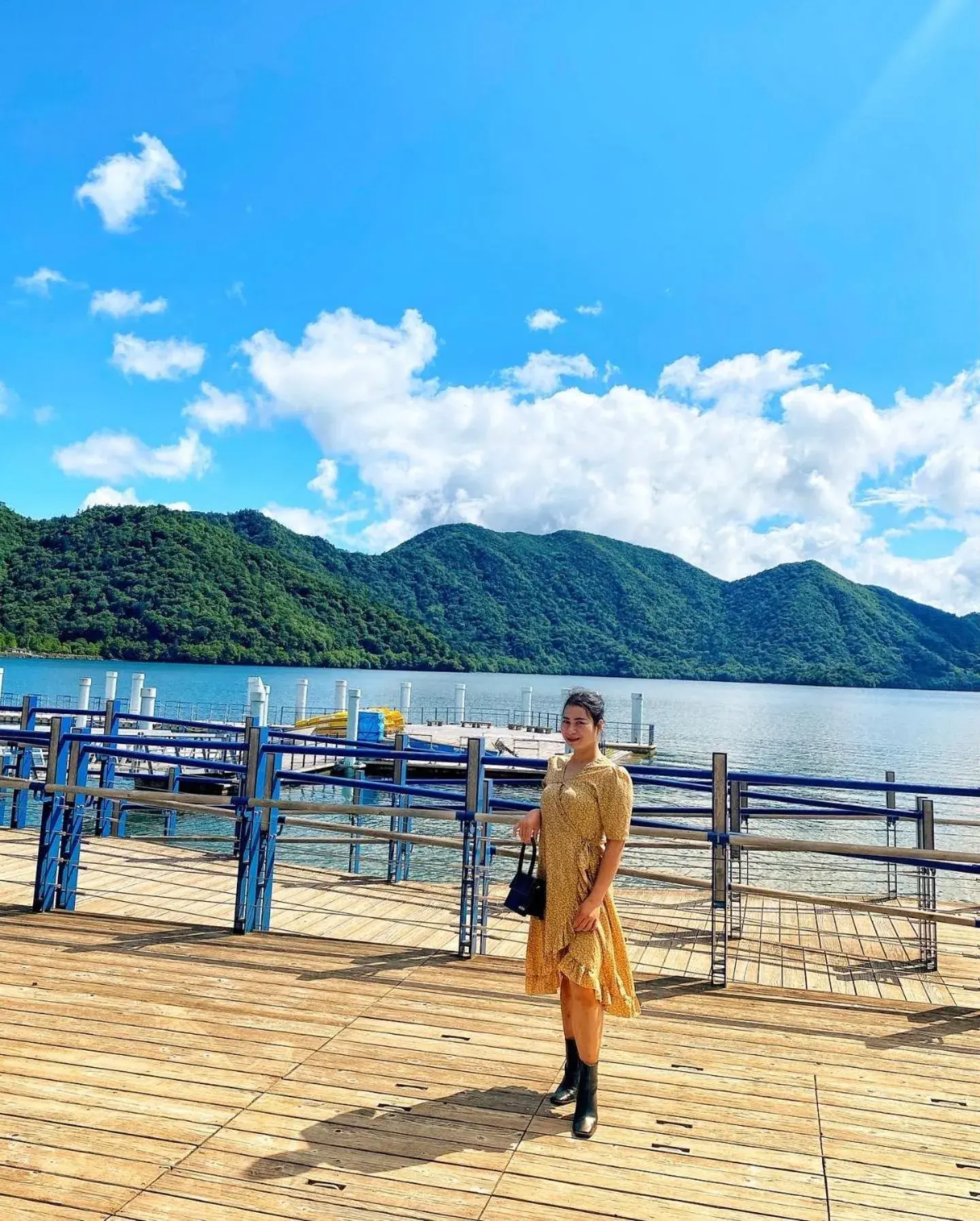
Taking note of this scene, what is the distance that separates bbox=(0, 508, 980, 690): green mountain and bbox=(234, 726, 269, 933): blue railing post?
91529 mm

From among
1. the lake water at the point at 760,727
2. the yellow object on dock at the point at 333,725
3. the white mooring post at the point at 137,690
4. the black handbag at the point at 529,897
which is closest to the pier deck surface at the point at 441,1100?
the black handbag at the point at 529,897

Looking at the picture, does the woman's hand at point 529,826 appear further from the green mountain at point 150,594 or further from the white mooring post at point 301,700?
the green mountain at point 150,594

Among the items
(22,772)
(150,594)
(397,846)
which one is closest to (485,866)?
(397,846)

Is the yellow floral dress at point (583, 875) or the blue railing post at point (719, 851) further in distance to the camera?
the blue railing post at point (719, 851)

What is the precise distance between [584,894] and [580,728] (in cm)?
60

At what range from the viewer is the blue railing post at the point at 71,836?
18.8 ft

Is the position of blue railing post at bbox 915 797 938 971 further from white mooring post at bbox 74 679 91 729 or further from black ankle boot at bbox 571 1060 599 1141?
white mooring post at bbox 74 679 91 729

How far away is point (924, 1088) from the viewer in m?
3.41

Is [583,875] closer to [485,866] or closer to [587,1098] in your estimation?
[587,1098]

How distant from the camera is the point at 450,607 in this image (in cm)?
15888

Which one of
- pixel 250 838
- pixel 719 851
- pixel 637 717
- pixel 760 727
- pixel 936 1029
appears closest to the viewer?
pixel 936 1029

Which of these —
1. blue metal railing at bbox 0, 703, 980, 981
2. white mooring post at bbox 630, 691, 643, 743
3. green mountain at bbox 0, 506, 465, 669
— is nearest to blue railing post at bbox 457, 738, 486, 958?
blue metal railing at bbox 0, 703, 980, 981

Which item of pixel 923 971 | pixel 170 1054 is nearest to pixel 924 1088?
pixel 923 971

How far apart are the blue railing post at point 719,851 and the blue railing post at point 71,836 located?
4.05 meters
